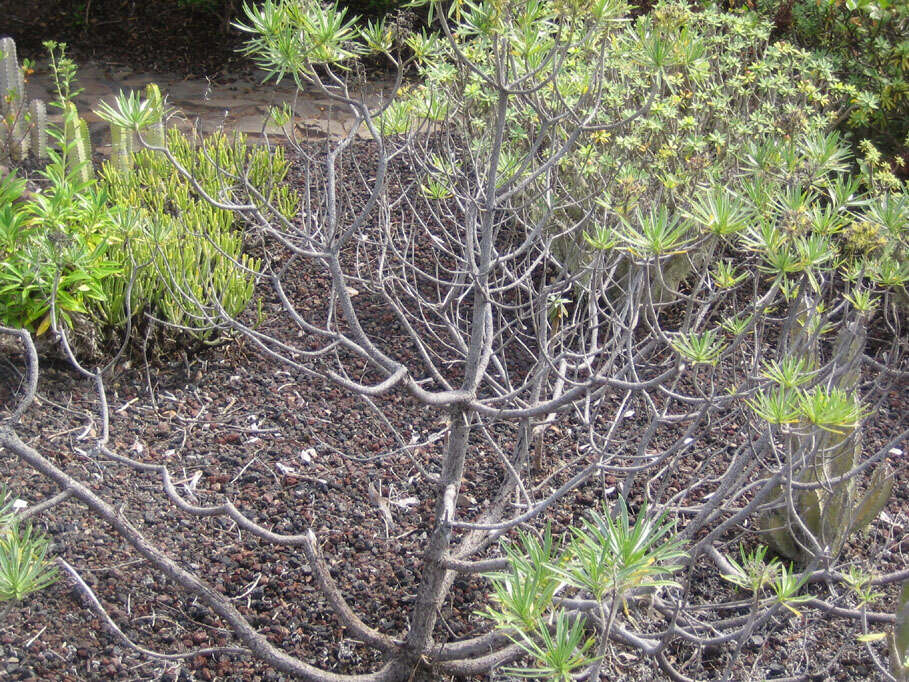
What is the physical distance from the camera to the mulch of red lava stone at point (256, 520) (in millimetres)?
2020

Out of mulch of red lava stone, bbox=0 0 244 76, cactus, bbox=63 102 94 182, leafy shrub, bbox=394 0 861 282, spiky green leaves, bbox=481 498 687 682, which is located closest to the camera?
spiky green leaves, bbox=481 498 687 682

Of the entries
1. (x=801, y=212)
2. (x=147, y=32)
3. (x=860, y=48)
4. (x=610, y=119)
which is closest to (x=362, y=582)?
Answer: (x=801, y=212)

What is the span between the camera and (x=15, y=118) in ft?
14.6

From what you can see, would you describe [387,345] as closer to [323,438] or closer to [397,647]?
[323,438]

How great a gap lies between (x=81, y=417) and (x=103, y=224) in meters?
0.77

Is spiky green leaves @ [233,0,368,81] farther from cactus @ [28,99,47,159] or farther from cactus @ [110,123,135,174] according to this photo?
cactus @ [28,99,47,159]

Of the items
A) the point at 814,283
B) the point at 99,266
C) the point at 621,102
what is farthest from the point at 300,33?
the point at 99,266

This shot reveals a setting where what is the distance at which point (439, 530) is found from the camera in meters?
1.75

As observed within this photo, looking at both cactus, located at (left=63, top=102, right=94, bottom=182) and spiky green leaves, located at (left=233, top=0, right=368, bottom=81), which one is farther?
cactus, located at (left=63, top=102, right=94, bottom=182)

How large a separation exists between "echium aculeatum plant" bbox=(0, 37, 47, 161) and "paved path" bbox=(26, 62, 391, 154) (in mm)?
473

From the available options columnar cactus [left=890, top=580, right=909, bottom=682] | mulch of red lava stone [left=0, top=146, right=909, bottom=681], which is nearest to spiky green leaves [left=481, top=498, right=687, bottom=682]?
columnar cactus [left=890, top=580, right=909, bottom=682]

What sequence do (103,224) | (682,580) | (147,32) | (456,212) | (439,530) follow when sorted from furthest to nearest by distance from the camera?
(147,32) → (456,212) → (103,224) → (682,580) → (439,530)

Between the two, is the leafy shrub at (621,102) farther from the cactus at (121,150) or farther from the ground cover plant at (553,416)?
the cactus at (121,150)

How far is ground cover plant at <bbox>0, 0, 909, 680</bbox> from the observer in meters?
1.37
